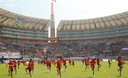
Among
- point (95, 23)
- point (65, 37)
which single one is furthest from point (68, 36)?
point (95, 23)

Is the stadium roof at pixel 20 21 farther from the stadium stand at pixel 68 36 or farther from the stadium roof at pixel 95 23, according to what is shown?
the stadium roof at pixel 95 23

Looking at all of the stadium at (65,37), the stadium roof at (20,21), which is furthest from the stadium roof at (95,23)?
the stadium roof at (20,21)

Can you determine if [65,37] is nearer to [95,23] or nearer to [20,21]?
[95,23]

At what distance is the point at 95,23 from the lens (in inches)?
5502

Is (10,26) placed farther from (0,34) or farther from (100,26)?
(100,26)

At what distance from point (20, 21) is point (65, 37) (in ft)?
122

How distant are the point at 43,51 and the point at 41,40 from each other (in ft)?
60.0

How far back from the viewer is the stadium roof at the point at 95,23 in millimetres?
126363

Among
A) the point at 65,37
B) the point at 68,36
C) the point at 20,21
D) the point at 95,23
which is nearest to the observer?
the point at 20,21

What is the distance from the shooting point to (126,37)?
129875 mm

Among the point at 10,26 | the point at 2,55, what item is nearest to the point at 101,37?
the point at 10,26

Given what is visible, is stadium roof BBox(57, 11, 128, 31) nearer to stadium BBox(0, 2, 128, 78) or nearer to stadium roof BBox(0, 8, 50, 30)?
stadium BBox(0, 2, 128, 78)

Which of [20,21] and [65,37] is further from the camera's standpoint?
[65,37]

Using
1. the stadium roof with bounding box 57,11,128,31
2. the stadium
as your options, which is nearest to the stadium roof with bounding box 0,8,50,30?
the stadium
